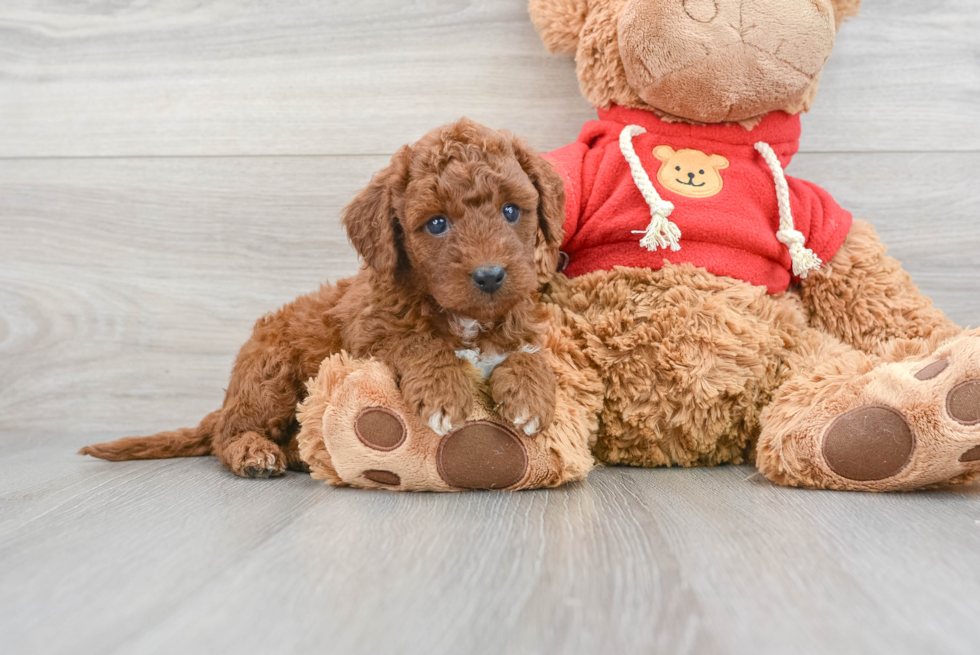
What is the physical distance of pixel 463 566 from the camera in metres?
0.93

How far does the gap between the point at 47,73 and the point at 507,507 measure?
192 centimetres

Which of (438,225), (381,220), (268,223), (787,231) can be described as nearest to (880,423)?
(787,231)

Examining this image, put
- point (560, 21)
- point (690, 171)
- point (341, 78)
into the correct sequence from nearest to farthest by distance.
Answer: point (690, 171) < point (560, 21) < point (341, 78)

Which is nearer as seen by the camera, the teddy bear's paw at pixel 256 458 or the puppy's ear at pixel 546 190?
the puppy's ear at pixel 546 190

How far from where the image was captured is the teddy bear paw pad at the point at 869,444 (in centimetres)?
119

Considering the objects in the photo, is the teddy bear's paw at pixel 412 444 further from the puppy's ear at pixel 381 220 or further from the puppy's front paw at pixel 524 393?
the puppy's ear at pixel 381 220

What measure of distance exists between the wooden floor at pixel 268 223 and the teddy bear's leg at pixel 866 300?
1.32 feet

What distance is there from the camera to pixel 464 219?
1.17 meters

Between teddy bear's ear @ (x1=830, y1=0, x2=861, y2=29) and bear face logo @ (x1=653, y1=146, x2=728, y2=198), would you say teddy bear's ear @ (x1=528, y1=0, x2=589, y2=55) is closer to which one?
bear face logo @ (x1=653, y1=146, x2=728, y2=198)

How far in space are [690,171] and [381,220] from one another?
26.7 inches

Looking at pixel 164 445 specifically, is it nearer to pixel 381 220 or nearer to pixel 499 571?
pixel 381 220

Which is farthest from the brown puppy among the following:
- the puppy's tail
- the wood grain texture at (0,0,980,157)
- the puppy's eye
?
the wood grain texture at (0,0,980,157)

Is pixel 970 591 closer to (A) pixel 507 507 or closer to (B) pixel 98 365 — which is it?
(A) pixel 507 507

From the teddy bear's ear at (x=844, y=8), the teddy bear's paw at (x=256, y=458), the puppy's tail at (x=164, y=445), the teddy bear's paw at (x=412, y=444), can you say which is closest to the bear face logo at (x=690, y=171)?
the teddy bear's ear at (x=844, y=8)
